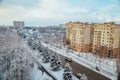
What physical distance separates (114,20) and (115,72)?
0.84m

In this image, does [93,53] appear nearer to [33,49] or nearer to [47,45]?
[47,45]

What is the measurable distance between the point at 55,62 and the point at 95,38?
785mm

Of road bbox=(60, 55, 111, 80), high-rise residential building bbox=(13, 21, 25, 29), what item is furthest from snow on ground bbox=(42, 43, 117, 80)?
high-rise residential building bbox=(13, 21, 25, 29)

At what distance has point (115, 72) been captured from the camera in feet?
8.51

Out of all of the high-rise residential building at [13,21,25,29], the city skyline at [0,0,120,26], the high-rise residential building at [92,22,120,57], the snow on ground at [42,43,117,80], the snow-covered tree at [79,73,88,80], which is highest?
the city skyline at [0,0,120,26]

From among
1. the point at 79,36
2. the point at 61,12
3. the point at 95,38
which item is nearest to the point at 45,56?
the point at 79,36

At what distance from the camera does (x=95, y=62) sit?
8.68ft

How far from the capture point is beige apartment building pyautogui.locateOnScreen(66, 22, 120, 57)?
2.60 metres

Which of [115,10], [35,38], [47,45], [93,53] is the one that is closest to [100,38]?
[93,53]

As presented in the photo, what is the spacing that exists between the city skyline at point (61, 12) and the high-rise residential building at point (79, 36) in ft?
0.35

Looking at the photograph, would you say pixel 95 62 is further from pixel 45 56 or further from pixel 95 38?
pixel 45 56

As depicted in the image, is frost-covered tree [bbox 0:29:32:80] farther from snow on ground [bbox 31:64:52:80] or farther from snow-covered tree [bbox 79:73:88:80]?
snow-covered tree [bbox 79:73:88:80]

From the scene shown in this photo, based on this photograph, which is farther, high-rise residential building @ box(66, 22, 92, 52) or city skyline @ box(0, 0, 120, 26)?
high-rise residential building @ box(66, 22, 92, 52)

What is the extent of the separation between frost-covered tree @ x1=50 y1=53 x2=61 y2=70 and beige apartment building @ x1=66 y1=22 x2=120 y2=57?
1.02 feet
